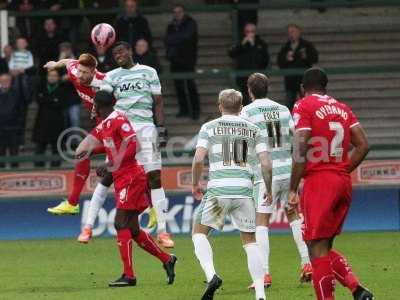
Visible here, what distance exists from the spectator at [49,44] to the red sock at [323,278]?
481 inches

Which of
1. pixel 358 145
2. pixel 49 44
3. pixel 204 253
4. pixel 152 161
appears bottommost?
pixel 204 253

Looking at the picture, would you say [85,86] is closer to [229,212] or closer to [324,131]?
[229,212]

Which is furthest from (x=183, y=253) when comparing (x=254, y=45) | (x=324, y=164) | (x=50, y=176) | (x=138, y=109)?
(x=324, y=164)

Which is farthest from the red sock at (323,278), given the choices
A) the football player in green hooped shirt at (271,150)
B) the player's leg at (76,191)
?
the player's leg at (76,191)

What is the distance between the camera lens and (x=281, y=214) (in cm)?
2055

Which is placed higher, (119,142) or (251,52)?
(251,52)

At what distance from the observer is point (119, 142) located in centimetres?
1319

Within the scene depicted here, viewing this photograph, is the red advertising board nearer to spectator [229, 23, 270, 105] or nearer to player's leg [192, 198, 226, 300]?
spectator [229, 23, 270, 105]

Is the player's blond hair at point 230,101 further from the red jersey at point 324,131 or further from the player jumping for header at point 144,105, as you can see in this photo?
the player jumping for header at point 144,105

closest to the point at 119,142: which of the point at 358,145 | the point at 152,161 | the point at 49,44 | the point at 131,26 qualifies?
the point at 358,145

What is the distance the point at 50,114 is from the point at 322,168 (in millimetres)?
10621

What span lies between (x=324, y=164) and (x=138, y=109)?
5.65 m

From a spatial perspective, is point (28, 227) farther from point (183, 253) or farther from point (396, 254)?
point (396, 254)

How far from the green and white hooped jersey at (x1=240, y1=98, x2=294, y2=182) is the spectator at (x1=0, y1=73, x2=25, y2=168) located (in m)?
8.14
